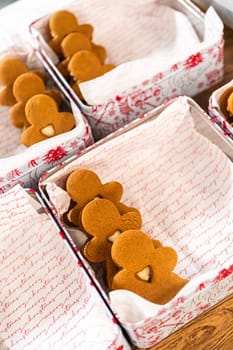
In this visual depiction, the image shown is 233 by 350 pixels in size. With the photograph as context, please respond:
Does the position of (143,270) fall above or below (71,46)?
below

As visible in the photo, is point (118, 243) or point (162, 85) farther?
point (162, 85)

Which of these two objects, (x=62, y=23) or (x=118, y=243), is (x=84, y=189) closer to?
(x=118, y=243)

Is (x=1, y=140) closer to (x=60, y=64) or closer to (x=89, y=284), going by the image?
(x=60, y=64)

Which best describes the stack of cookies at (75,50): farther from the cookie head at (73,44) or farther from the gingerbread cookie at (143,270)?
the gingerbread cookie at (143,270)

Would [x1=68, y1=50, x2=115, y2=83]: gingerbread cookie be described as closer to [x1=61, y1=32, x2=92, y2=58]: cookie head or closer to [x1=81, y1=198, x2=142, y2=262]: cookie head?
[x1=61, y1=32, x2=92, y2=58]: cookie head

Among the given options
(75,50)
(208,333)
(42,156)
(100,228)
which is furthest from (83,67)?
(208,333)

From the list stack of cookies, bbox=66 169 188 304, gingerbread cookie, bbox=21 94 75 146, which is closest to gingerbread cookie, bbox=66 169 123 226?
stack of cookies, bbox=66 169 188 304
